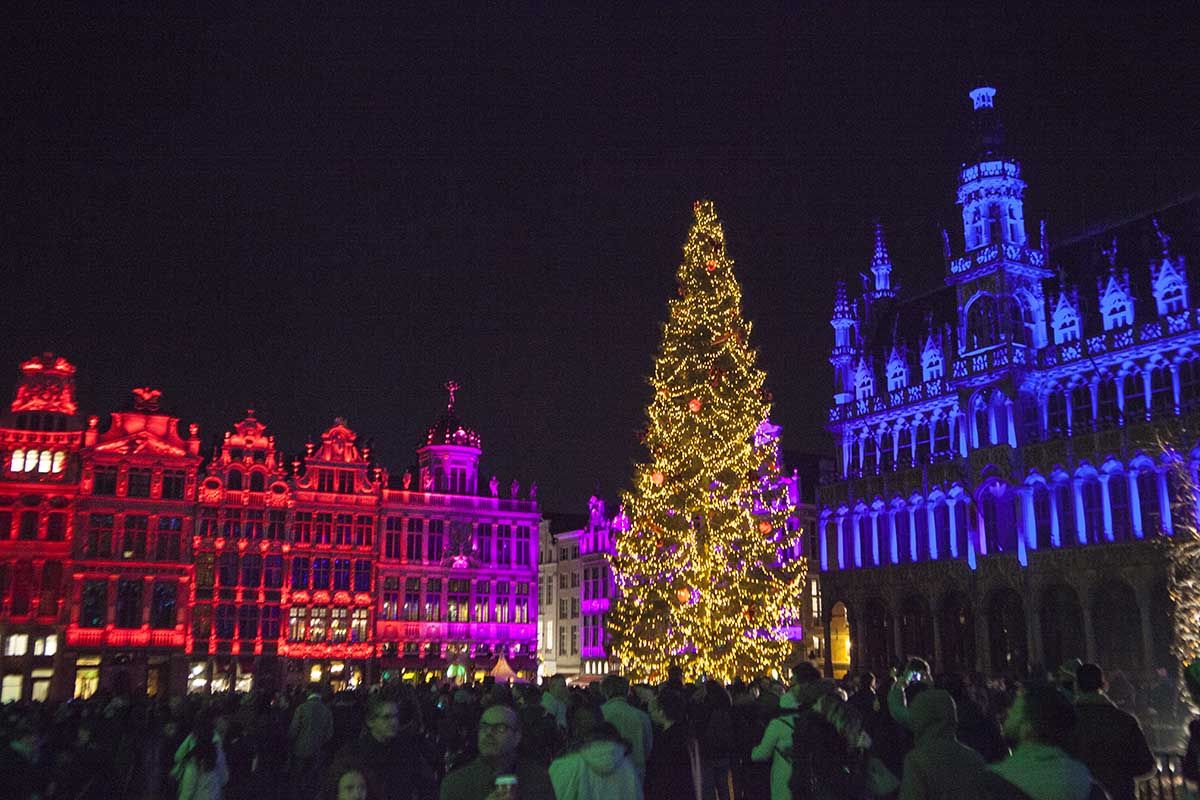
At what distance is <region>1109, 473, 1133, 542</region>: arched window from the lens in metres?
40.5

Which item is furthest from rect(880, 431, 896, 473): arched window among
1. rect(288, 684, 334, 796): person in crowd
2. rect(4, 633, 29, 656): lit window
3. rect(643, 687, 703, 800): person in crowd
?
rect(4, 633, 29, 656): lit window

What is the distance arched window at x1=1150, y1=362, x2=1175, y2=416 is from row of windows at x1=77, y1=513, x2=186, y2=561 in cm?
4751

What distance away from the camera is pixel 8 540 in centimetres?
5684

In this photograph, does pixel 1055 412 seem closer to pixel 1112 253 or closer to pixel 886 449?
pixel 1112 253

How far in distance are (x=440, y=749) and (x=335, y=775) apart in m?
10.4

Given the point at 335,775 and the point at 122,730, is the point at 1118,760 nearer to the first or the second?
the point at 335,775

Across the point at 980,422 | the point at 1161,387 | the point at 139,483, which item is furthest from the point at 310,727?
the point at 139,483

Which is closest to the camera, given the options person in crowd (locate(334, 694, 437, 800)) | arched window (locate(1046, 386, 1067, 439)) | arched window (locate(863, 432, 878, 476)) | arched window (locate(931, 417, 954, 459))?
person in crowd (locate(334, 694, 437, 800))

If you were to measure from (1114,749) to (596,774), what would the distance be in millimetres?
4156

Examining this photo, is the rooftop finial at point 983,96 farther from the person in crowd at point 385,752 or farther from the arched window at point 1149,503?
the person in crowd at point 385,752

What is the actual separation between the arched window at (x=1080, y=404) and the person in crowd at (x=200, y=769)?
39719 mm

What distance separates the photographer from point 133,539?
6025 cm

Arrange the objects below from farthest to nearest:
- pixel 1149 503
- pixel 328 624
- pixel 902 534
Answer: pixel 328 624 < pixel 902 534 < pixel 1149 503

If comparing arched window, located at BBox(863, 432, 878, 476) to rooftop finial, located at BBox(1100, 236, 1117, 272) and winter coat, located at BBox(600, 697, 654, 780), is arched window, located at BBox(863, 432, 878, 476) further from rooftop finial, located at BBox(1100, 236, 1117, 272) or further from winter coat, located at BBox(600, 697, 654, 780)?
winter coat, located at BBox(600, 697, 654, 780)
